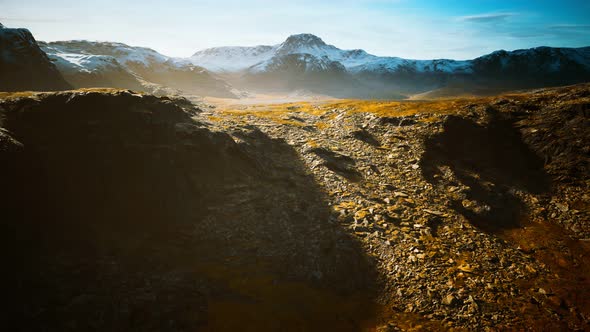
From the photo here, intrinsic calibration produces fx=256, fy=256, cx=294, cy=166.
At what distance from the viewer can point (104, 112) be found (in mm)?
24500

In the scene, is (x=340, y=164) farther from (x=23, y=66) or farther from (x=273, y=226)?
(x=23, y=66)

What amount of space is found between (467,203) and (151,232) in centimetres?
2965

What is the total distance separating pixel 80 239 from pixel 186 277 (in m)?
8.42

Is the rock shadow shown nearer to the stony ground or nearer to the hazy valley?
the stony ground

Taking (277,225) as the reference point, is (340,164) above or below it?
above

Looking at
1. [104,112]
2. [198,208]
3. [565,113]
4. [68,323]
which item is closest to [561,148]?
[565,113]

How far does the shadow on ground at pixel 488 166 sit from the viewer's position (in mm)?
25333

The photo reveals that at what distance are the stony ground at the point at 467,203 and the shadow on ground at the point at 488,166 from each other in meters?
0.14

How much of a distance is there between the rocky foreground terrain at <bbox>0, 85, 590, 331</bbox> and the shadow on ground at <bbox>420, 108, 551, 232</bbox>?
23 centimetres

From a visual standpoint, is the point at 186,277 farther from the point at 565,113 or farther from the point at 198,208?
the point at 565,113

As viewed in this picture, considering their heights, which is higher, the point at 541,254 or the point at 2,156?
the point at 2,156

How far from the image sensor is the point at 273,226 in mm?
22484

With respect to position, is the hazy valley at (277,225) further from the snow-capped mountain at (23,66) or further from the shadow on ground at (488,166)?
the snow-capped mountain at (23,66)

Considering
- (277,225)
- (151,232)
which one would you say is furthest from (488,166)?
(151,232)
